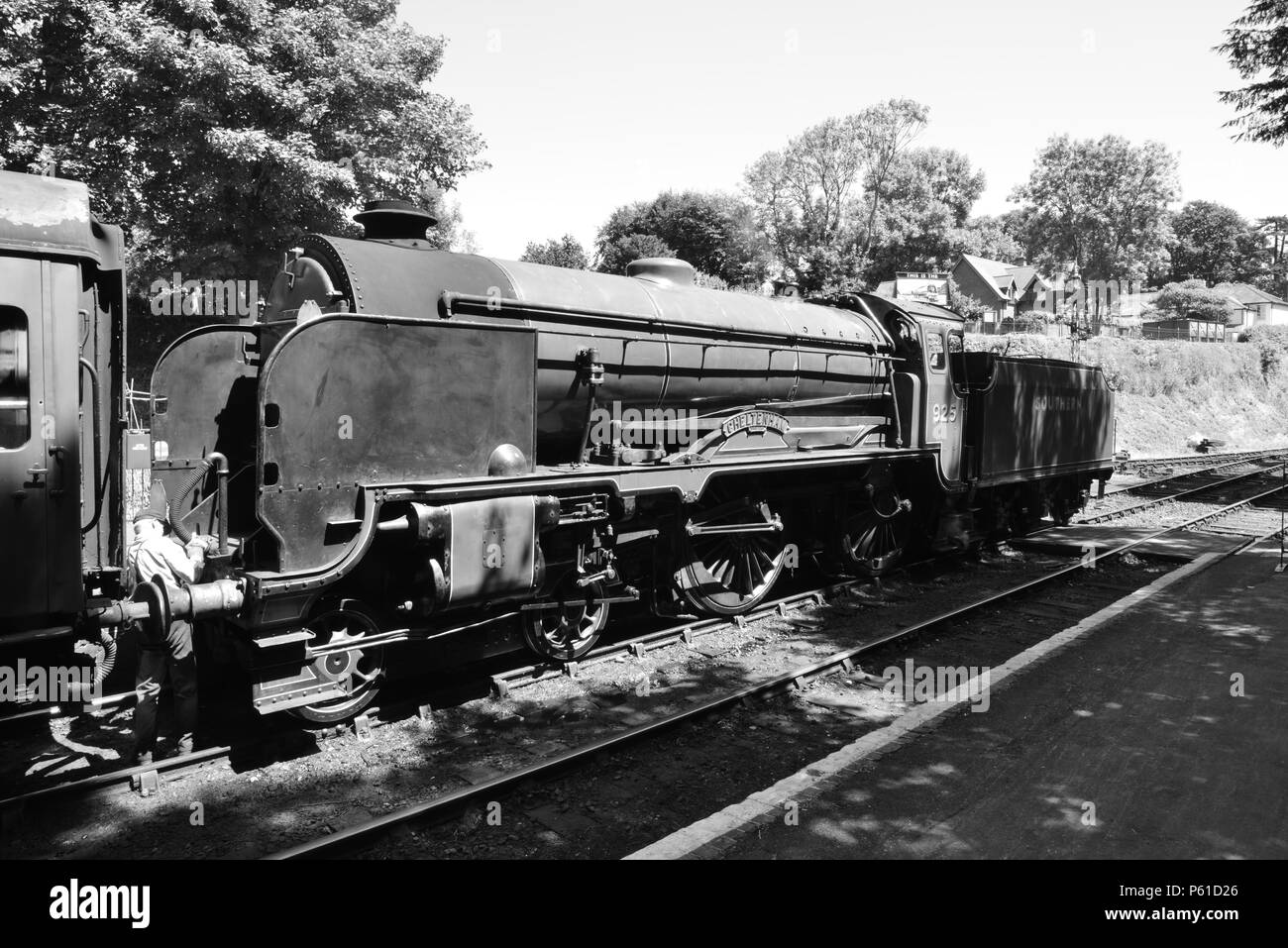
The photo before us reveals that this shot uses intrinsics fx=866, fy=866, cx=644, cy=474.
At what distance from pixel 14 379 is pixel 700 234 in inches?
1819

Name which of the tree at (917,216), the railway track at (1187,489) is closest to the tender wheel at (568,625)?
the railway track at (1187,489)

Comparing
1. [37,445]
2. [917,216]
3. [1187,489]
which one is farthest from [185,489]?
[917,216]

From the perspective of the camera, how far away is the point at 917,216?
48.4 meters

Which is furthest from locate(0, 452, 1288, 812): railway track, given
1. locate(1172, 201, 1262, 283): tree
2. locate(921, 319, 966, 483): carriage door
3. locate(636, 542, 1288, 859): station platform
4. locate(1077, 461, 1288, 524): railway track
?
locate(1172, 201, 1262, 283): tree

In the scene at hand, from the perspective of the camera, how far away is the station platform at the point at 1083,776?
432 centimetres

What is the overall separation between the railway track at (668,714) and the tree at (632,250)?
3500cm

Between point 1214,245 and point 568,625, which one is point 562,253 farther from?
point 1214,245

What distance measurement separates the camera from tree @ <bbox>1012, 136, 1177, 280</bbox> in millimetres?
57375

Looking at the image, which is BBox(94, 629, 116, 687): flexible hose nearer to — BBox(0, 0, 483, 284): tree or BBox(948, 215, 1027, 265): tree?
BBox(0, 0, 483, 284): tree

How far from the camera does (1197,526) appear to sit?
15031 millimetres

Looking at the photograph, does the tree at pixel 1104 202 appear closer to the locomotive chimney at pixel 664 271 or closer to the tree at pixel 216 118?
the tree at pixel 216 118
